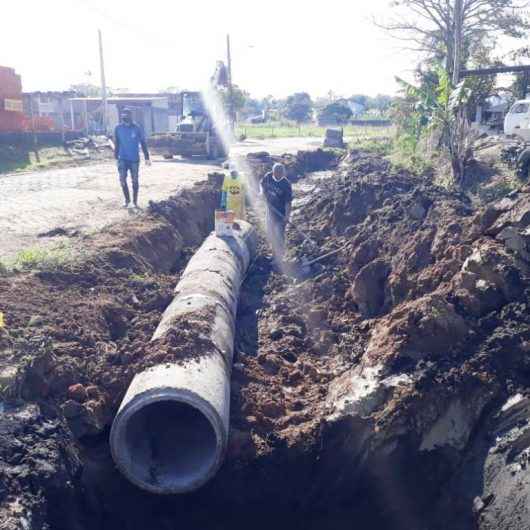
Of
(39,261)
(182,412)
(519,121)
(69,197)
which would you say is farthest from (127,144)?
(519,121)

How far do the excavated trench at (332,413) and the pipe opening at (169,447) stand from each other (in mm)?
36

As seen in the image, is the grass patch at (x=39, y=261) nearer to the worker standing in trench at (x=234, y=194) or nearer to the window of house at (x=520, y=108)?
the worker standing in trench at (x=234, y=194)

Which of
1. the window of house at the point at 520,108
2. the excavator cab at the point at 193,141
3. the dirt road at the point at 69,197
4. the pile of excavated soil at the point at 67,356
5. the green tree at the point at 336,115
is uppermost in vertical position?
the green tree at the point at 336,115

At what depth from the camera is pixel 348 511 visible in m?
5.08

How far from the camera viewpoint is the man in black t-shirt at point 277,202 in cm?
1074

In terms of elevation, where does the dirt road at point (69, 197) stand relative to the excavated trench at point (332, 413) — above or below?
above

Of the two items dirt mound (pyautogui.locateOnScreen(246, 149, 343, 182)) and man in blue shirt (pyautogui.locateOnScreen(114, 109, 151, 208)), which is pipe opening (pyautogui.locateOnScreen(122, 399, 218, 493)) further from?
dirt mound (pyautogui.locateOnScreen(246, 149, 343, 182))

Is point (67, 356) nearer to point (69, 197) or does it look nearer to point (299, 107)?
point (69, 197)

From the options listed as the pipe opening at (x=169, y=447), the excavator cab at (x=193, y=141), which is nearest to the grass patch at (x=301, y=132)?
the excavator cab at (x=193, y=141)

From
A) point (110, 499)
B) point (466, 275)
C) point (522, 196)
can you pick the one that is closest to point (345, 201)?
point (522, 196)

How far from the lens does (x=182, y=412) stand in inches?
231

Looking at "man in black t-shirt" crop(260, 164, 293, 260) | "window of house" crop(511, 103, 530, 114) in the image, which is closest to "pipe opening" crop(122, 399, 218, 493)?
"man in black t-shirt" crop(260, 164, 293, 260)

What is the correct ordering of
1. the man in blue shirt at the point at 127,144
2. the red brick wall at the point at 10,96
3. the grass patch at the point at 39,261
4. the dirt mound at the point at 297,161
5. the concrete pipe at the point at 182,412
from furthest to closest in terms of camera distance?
the red brick wall at the point at 10,96 → the dirt mound at the point at 297,161 → the man in blue shirt at the point at 127,144 → the grass patch at the point at 39,261 → the concrete pipe at the point at 182,412

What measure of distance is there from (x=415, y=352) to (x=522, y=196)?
96.9 inches
